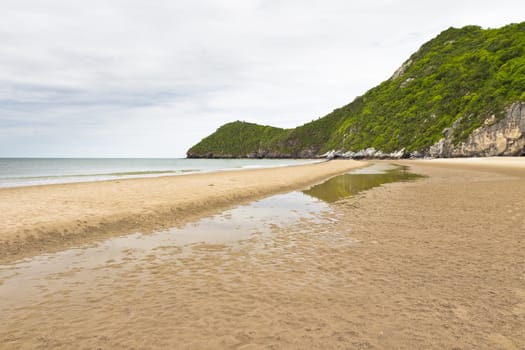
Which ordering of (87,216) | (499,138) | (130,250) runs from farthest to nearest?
1. (499,138)
2. (87,216)
3. (130,250)

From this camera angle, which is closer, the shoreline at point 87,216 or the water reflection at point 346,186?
the shoreline at point 87,216

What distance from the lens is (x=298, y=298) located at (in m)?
5.42

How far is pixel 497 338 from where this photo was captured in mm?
3988

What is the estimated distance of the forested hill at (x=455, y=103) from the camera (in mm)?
70875

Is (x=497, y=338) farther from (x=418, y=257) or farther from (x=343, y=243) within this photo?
(x=343, y=243)

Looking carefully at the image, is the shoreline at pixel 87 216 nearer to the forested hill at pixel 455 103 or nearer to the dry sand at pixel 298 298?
the dry sand at pixel 298 298

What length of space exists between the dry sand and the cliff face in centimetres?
7291

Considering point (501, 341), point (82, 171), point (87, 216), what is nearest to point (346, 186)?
point (87, 216)

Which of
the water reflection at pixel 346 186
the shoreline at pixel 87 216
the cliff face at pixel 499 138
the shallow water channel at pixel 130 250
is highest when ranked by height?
the cliff face at pixel 499 138

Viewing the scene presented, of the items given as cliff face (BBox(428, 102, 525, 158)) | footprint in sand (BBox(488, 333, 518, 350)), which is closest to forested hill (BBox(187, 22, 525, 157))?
cliff face (BBox(428, 102, 525, 158))

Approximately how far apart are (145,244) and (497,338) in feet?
28.2

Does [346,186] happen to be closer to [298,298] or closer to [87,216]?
[87,216]

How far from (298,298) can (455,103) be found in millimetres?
106180

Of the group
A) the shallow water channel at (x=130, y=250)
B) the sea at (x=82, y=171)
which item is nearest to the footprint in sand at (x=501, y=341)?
the shallow water channel at (x=130, y=250)
